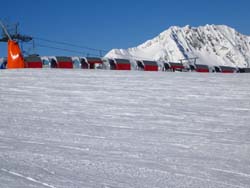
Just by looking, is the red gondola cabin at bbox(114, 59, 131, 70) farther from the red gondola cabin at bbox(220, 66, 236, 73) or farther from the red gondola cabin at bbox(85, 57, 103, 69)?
the red gondola cabin at bbox(220, 66, 236, 73)

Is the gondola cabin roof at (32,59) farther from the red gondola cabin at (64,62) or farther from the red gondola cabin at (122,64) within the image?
the red gondola cabin at (122,64)

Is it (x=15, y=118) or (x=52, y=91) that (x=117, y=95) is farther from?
(x=15, y=118)

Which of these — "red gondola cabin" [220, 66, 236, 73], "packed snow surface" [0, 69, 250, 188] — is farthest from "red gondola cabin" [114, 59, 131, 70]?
"packed snow surface" [0, 69, 250, 188]

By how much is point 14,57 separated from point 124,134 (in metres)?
17.8

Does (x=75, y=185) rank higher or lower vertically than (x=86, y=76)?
lower

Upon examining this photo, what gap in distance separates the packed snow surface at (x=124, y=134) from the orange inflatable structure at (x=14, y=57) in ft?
34.2

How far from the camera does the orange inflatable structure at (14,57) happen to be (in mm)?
23189

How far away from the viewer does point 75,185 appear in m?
4.45

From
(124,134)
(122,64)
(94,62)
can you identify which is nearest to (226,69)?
(122,64)

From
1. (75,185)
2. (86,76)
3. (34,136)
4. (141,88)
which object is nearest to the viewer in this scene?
(75,185)

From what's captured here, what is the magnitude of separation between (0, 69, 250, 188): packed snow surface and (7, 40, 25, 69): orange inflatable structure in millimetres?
10433

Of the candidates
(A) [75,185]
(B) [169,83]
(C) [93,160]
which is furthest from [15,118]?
(B) [169,83]

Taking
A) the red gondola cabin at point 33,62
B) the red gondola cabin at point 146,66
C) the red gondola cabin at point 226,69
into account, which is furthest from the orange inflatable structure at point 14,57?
the red gondola cabin at point 226,69

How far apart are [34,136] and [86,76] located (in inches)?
322
